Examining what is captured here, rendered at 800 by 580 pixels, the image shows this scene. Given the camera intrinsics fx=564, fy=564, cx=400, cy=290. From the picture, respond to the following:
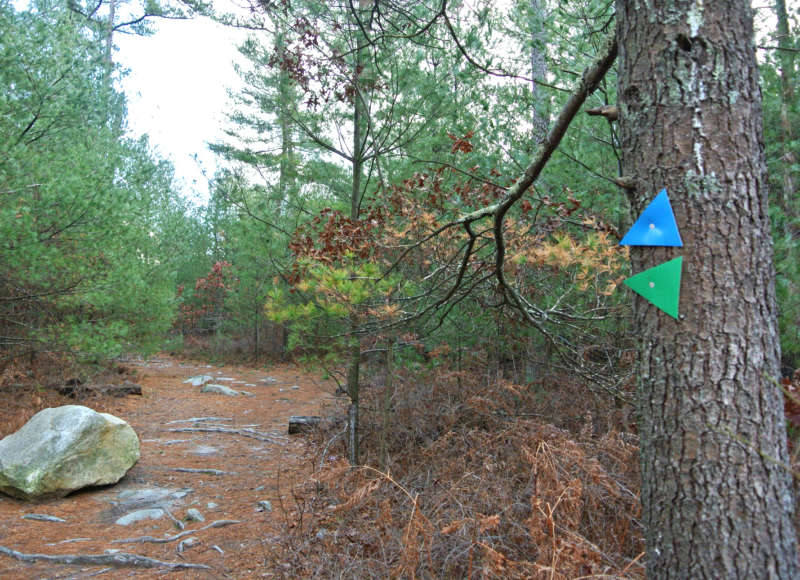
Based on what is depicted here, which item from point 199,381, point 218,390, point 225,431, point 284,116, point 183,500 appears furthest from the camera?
point 199,381

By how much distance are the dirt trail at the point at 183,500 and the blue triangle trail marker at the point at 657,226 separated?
2595 millimetres

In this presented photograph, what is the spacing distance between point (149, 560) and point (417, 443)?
2.44 metres

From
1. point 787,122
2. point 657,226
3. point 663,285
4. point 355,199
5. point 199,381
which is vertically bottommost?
point 199,381

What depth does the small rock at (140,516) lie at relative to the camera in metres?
4.85

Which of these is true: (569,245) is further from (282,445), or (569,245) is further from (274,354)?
(274,354)

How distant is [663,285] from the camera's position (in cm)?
180

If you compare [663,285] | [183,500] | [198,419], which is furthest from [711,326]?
[198,419]

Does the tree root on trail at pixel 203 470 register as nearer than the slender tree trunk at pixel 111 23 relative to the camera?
Yes

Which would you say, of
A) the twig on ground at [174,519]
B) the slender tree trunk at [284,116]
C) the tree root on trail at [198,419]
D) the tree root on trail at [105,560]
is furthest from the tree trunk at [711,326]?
the tree root on trail at [198,419]

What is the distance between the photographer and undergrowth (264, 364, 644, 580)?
8.86 feet

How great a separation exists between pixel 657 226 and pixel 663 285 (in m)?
0.19

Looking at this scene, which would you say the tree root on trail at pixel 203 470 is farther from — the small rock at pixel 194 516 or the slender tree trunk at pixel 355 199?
the slender tree trunk at pixel 355 199

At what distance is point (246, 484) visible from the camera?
5.93 m

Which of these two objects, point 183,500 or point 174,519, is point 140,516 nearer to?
point 174,519
